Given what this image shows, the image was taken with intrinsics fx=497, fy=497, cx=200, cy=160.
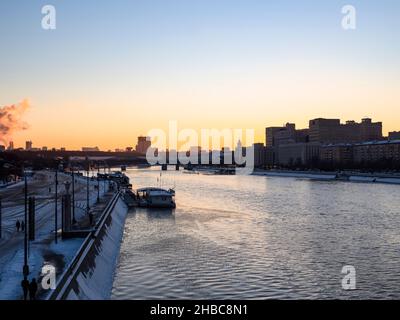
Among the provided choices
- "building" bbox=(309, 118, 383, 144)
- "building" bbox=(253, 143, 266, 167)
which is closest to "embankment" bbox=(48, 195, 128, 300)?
"building" bbox=(309, 118, 383, 144)

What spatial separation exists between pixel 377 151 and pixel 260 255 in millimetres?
110779

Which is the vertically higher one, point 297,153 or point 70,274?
point 297,153

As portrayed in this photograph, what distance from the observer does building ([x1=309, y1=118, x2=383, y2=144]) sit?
172500 mm

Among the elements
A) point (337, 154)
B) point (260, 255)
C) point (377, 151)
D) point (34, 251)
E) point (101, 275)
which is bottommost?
point (260, 255)

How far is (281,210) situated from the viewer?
36031mm

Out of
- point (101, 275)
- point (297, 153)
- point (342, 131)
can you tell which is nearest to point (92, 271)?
point (101, 275)

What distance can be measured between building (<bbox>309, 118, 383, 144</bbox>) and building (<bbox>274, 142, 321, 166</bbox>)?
1314cm

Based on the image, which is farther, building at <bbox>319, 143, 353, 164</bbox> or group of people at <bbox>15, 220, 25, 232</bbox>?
building at <bbox>319, 143, 353, 164</bbox>

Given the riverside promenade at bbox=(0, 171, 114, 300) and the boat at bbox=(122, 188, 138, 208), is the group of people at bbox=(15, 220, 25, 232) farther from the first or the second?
the boat at bbox=(122, 188, 138, 208)

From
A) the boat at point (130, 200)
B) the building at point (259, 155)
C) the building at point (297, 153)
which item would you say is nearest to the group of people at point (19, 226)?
the boat at point (130, 200)

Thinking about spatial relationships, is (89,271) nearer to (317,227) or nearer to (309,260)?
(309,260)

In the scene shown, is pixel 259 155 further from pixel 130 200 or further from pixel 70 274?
pixel 70 274

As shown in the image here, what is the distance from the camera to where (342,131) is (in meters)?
177
